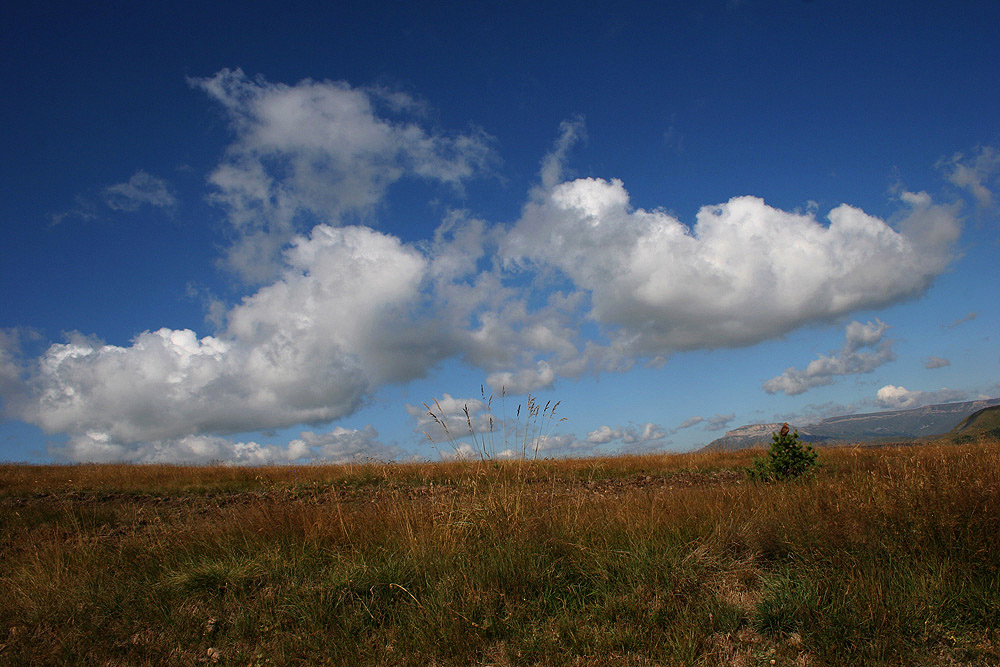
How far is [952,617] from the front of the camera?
3.23 metres

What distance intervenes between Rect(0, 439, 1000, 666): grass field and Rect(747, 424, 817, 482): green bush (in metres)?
2.70

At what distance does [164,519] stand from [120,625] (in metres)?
4.24

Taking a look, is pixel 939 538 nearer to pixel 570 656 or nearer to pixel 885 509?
pixel 885 509

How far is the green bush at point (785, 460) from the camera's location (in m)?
8.41

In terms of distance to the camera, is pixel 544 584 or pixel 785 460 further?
pixel 785 460

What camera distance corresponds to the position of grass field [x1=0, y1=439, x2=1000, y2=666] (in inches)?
127

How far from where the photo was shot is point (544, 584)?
3.97 meters

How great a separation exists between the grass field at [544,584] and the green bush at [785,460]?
8.85 ft

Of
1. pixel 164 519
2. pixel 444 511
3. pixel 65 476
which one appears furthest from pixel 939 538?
pixel 65 476

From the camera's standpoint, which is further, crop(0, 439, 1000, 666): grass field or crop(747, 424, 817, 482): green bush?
crop(747, 424, 817, 482): green bush

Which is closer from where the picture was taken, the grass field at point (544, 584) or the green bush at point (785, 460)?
the grass field at point (544, 584)

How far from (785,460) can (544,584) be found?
6.62 meters

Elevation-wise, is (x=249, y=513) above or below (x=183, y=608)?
above

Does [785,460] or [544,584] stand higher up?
[785,460]
